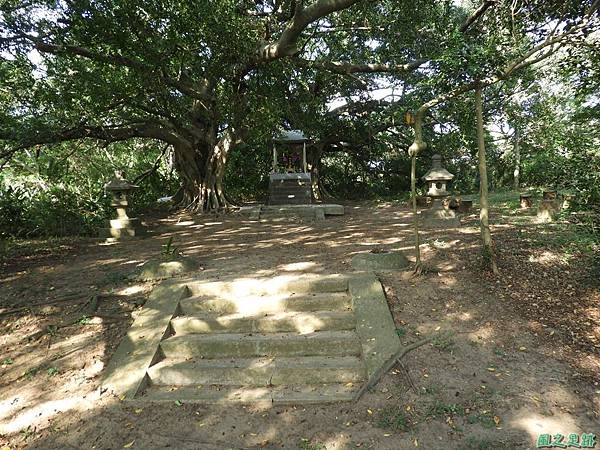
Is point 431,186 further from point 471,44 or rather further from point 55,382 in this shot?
point 55,382

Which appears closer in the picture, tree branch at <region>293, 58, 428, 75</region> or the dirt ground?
the dirt ground

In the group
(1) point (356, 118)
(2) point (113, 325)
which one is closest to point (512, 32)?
(2) point (113, 325)

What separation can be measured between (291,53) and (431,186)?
15.2 feet

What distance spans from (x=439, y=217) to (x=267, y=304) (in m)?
6.06

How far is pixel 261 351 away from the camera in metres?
3.98

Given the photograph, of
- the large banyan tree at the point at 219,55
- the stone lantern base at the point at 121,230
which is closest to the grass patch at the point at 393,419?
the large banyan tree at the point at 219,55

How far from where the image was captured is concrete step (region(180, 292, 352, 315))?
4.56m

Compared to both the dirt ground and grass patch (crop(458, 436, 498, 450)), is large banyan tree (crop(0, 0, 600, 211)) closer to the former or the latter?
the dirt ground

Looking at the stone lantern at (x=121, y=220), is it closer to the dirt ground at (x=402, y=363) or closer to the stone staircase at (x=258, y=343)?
the dirt ground at (x=402, y=363)

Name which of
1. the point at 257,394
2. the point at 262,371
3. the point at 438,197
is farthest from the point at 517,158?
the point at 257,394

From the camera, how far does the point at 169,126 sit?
1268 centimetres

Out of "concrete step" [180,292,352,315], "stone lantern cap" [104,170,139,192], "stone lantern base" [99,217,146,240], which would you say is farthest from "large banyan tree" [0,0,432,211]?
"concrete step" [180,292,352,315]

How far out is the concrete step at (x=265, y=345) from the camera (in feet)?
13.0

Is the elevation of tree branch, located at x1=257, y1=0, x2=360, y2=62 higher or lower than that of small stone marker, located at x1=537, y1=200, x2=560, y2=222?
higher
